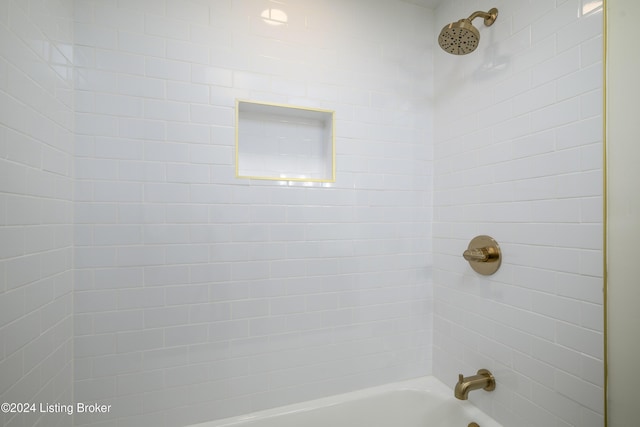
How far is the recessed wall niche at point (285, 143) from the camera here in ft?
5.07

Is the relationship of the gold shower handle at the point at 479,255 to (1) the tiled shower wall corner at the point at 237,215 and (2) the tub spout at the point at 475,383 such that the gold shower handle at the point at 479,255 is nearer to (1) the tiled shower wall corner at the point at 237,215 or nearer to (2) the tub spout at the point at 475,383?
(1) the tiled shower wall corner at the point at 237,215

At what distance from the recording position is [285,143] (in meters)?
1.62

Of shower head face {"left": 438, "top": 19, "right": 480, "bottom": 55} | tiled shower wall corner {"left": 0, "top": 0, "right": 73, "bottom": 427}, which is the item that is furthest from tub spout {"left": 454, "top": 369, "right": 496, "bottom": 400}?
tiled shower wall corner {"left": 0, "top": 0, "right": 73, "bottom": 427}

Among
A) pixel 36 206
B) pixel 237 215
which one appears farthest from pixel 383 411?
pixel 36 206

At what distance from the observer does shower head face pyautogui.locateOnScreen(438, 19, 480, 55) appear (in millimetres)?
1180

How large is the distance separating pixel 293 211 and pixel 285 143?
39 centimetres

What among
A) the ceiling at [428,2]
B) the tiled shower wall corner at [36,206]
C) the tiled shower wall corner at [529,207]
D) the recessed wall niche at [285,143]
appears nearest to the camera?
the tiled shower wall corner at [36,206]

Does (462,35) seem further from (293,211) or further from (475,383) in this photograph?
(475,383)

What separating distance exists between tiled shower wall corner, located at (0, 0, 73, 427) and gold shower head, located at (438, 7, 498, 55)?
1434 millimetres

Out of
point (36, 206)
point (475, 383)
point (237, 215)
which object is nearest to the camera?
point (36, 206)

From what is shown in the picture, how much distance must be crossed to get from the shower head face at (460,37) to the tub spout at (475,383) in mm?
1395

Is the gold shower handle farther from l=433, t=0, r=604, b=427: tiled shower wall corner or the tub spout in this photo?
the tub spout

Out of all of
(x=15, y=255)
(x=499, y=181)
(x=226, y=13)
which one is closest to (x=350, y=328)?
(x=499, y=181)

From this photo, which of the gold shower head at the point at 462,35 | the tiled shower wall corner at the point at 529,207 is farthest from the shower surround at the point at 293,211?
the gold shower head at the point at 462,35
